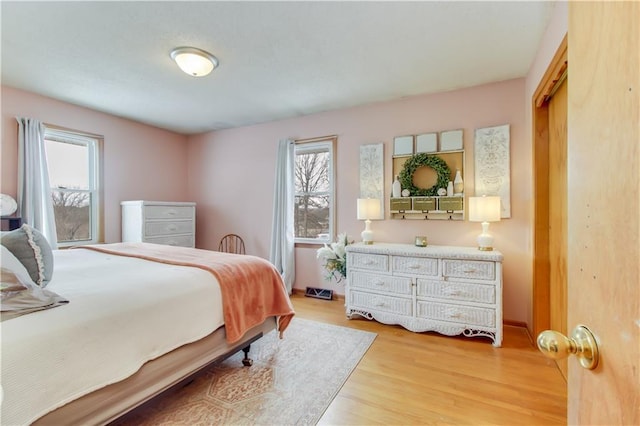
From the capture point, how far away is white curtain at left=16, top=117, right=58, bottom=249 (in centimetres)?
302

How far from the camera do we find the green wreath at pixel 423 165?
10.1 feet

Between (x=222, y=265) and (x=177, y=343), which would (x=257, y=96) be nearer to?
(x=222, y=265)

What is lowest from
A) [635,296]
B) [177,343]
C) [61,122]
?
[177,343]

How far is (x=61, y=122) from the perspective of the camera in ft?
11.1

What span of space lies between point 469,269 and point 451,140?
4.63ft

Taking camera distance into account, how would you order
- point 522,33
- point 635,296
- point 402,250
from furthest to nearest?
1. point 402,250
2. point 522,33
3. point 635,296

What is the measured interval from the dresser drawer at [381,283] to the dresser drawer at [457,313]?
196 millimetres

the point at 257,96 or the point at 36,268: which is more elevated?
the point at 257,96

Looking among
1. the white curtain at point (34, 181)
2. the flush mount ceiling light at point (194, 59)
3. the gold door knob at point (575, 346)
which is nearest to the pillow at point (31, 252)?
the flush mount ceiling light at point (194, 59)

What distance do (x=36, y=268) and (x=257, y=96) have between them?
8.47 feet

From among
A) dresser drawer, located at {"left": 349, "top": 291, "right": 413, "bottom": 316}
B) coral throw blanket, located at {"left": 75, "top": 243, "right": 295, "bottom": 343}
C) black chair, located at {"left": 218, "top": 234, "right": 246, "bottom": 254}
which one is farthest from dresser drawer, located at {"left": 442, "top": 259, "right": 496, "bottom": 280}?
black chair, located at {"left": 218, "top": 234, "right": 246, "bottom": 254}

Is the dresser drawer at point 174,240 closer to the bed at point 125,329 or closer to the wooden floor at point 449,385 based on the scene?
the bed at point 125,329

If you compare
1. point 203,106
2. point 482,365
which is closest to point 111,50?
point 203,106

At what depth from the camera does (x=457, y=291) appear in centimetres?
258
